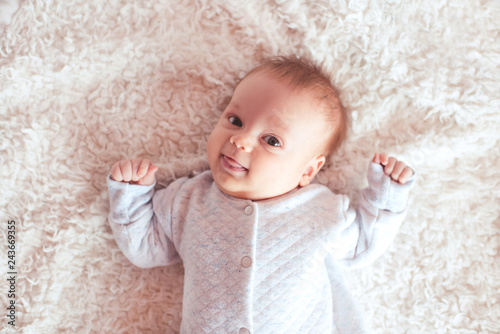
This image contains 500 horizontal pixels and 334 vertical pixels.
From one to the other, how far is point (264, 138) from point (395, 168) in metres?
0.45

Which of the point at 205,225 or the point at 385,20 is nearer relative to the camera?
the point at 205,225

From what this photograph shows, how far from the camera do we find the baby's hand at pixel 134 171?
149cm

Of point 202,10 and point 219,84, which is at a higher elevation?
point 202,10

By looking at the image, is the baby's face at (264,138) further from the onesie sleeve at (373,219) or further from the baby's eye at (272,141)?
the onesie sleeve at (373,219)

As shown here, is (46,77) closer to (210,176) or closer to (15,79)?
(15,79)

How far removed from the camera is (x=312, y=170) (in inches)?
62.4

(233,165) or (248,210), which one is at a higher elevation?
(233,165)

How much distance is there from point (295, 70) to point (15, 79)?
3.17 feet

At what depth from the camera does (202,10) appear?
1.68 m

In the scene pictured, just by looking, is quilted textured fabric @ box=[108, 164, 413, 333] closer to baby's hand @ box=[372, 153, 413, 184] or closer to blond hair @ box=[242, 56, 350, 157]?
baby's hand @ box=[372, 153, 413, 184]

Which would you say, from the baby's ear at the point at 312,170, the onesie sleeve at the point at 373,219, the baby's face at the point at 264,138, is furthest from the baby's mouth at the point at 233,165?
the onesie sleeve at the point at 373,219

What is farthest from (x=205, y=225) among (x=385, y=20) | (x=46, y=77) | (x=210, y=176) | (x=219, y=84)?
(x=385, y=20)

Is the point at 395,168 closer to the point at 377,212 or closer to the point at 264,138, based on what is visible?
the point at 377,212

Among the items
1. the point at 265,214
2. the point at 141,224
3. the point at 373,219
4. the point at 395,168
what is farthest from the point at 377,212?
the point at 141,224
